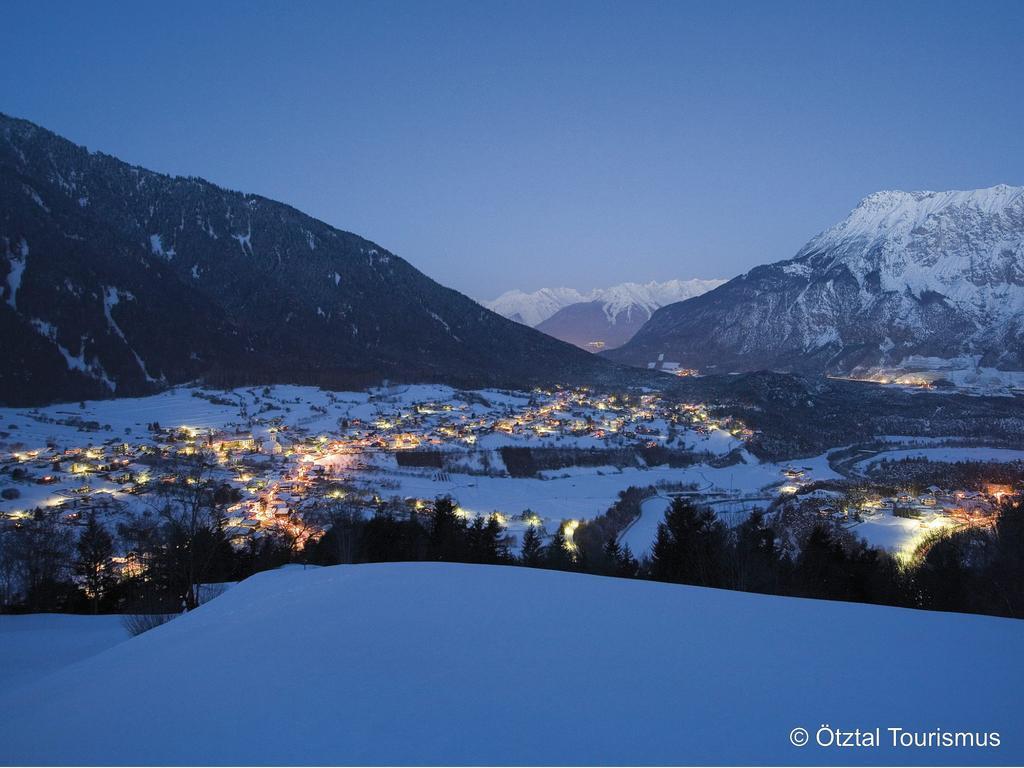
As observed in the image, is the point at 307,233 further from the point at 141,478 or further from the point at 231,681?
the point at 231,681

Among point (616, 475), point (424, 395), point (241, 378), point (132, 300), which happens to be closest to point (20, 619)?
point (616, 475)

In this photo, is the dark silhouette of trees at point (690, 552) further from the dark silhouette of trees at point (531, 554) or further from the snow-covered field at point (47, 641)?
the snow-covered field at point (47, 641)

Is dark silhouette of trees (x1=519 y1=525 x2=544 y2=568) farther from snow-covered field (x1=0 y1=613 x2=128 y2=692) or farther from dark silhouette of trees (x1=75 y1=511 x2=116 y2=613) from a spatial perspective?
dark silhouette of trees (x1=75 y1=511 x2=116 y2=613)

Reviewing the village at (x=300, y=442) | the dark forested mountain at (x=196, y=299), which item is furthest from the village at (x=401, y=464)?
the dark forested mountain at (x=196, y=299)

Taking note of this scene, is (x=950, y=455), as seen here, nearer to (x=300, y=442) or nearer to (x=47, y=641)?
(x=300, y=442)

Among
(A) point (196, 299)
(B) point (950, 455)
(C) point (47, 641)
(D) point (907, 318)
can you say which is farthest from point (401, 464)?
(D) point (907, 318)

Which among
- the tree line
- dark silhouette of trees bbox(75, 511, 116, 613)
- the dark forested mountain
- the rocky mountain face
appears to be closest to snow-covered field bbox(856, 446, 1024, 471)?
the tree line

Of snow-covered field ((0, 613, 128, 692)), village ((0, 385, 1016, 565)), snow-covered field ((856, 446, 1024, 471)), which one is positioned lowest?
snow-covered field ((856, 446, 1024, 471))
